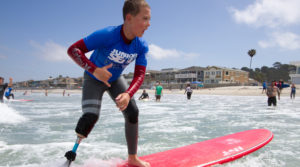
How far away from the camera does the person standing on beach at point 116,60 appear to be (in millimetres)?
1842

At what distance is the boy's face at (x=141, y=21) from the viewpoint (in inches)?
74.1

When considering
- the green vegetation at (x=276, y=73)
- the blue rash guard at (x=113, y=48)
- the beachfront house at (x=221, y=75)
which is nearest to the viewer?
the blue rash guard at (x=113, y=48)

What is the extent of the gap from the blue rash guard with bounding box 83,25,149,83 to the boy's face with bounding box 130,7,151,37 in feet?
0.57

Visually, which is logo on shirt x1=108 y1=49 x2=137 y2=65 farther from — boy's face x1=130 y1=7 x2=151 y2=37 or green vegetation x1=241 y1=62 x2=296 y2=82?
green vegetation x1=241 y1=62 x2=296 y2=82

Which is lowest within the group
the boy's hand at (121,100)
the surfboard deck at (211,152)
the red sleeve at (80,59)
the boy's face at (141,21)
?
the surfboard deck at (211,152)

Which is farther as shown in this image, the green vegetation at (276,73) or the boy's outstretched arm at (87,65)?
the green vegetation at (276,73)

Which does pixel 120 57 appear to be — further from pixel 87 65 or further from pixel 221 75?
pixel 221 75

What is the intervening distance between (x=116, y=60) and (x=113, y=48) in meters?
0.13

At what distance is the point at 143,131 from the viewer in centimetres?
491

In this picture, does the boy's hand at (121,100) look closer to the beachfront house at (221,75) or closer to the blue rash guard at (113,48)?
the blue rash guard at (113,48)

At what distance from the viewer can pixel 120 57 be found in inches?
80.7

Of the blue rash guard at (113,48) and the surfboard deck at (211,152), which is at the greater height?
the blue rash guard at (113,48)

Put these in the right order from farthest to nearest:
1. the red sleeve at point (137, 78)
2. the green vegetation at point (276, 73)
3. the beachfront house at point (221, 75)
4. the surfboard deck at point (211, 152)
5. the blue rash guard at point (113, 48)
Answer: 1. the green vegetation at point (276, 73)
2. the beachfront house at point (221, 75)
3. the surfboard deck at point (211, 152)
4. the red sleeve at point (137, 78)
5. the blue rash guard at point (113, 48)

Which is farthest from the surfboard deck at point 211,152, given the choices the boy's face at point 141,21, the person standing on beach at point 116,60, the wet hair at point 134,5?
the wet hair at point 134,5
